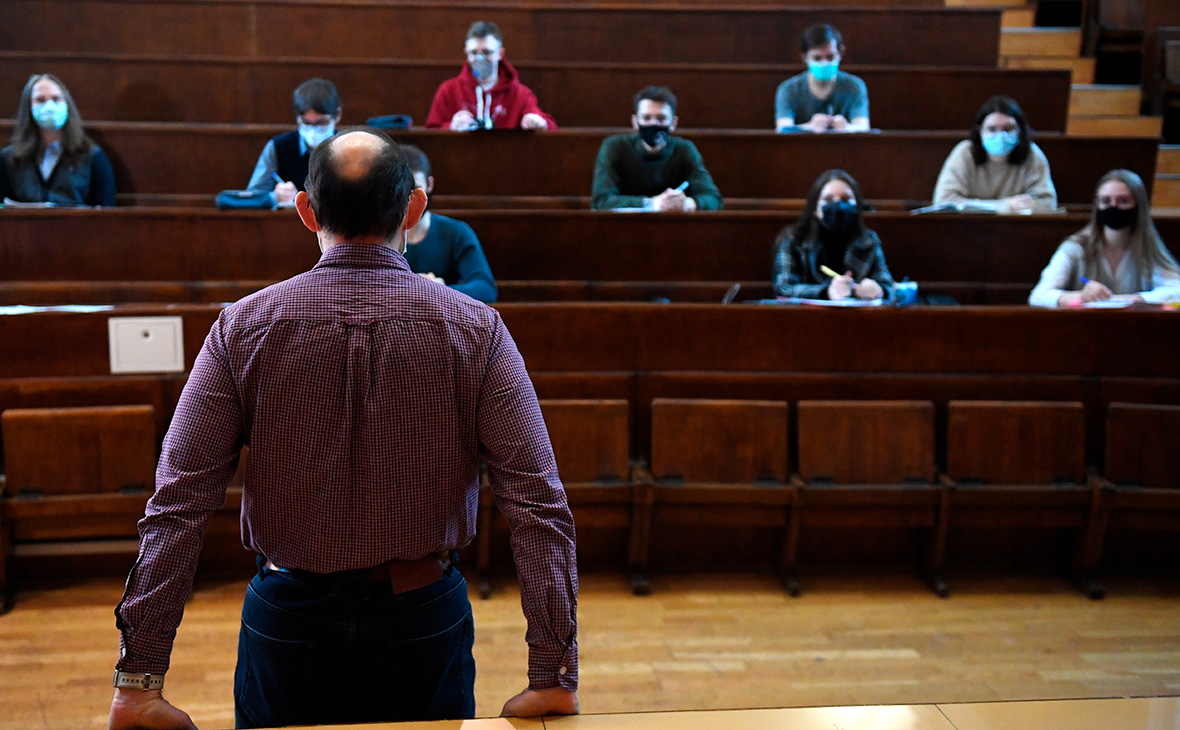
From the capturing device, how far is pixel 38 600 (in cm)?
110

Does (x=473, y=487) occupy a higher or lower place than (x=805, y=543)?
higher

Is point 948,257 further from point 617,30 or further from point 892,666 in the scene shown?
point 617,30

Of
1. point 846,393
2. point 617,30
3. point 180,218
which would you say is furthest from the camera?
point 617,30

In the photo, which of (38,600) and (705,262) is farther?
(705,262)

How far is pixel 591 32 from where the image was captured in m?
2.07

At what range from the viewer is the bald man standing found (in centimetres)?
47

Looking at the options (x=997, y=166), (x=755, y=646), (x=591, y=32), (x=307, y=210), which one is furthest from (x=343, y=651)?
(x=591, y=32)

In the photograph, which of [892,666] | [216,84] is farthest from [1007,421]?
[216,84]

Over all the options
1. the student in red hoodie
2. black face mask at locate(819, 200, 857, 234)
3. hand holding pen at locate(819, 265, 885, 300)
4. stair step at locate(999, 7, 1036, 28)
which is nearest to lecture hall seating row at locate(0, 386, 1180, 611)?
hand holding pen at locate(819, 265, 885, 300)

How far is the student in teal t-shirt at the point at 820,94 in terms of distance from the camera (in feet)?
5.83

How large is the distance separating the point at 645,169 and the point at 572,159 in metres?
0.15

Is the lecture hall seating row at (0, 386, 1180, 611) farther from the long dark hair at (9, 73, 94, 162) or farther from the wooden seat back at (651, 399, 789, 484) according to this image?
the long dark hair at (9, 73, 94, 162)

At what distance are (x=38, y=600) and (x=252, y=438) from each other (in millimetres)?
779

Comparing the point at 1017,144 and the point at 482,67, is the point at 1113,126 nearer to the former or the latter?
the point at 1017,144
